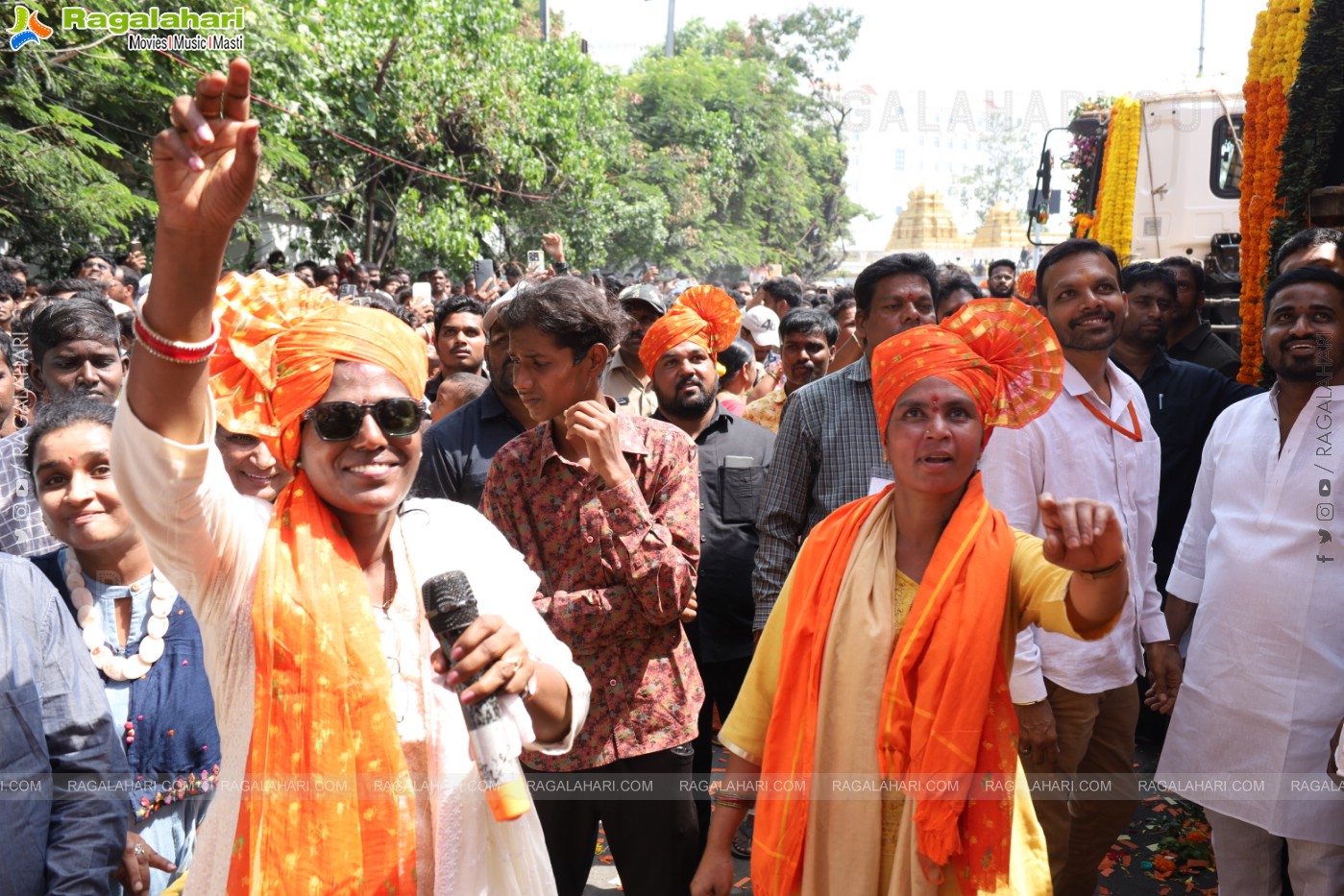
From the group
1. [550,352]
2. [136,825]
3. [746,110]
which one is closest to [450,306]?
[550,352]

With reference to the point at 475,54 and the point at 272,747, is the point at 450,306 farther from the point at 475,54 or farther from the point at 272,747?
the point at 475,54

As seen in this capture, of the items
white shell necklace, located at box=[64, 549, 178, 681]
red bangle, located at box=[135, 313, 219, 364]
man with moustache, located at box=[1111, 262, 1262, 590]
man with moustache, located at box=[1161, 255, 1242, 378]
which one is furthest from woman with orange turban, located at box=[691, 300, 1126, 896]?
man with moustache, located at box=[1161, 255, 1242, 378]

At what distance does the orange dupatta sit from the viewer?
99.4 inches

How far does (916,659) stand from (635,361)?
3362mm

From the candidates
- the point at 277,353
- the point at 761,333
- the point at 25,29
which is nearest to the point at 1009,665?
the point at 277,353

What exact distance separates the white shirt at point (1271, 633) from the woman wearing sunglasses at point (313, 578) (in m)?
2.30

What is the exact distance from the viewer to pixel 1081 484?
3682 millimetres

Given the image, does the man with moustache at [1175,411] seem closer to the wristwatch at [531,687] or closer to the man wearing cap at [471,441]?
the man wearing cap at [471,441]

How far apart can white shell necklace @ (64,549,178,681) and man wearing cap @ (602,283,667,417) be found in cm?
296

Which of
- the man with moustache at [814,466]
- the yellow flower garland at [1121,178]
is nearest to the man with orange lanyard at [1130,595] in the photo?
the man with moustache at [814,466]

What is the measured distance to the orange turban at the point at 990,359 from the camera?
9.30ft

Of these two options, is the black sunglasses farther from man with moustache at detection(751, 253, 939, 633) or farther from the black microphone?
man with moustache at detection(751, 253, 939, 633)

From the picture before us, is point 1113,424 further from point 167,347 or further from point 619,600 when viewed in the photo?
point 167,347

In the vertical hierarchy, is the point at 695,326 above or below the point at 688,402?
above
